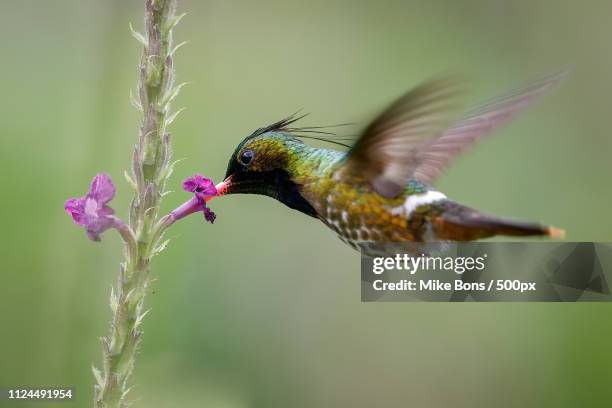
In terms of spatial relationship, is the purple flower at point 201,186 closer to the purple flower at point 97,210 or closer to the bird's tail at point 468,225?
the purple flower at point 97,210

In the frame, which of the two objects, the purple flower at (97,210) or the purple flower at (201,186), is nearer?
the purple flower at (97,210)

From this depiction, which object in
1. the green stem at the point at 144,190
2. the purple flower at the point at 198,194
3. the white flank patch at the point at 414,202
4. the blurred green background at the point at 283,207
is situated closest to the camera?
the green stem at the point at 144,190

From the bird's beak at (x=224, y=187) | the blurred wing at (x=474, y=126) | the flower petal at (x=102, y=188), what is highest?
the blurred wing at (x=474, y=126)

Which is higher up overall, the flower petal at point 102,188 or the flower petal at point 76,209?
the flower petal at point 102,188

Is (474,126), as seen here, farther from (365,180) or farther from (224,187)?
(224,187)

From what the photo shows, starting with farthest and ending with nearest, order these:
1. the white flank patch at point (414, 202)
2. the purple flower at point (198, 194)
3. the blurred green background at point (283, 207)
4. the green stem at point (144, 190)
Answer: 1. the blurred green background at point (283, 207)
2. the white flank patch at point (414, 202)
3. the purple flower at point (198, 194)
4. the green stem at point (144, 190)

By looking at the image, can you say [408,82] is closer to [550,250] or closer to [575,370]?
[550,250]

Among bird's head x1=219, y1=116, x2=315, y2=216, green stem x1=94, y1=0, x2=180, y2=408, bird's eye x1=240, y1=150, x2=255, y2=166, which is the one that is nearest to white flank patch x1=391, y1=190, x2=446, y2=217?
bird's head x1=219, y1=116, x2=315, y2=216

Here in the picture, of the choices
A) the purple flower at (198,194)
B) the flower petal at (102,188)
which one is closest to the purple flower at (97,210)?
the flower petal at (102,188)
